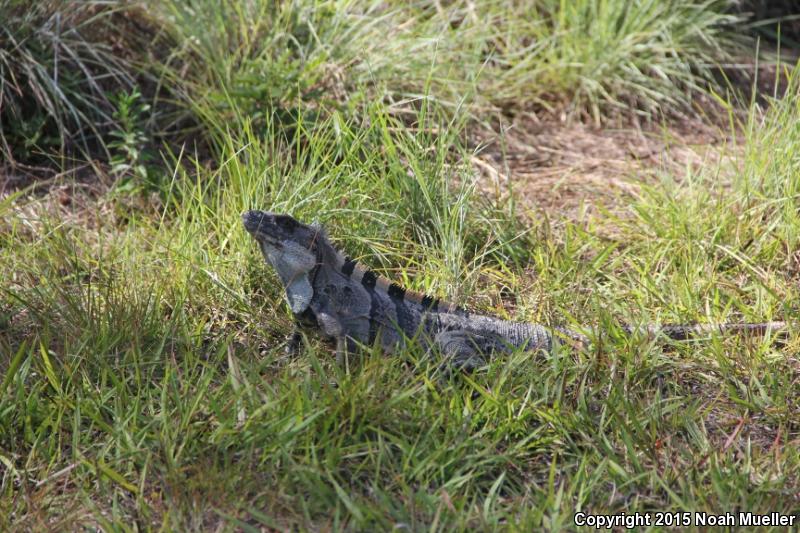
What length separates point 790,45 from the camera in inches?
291

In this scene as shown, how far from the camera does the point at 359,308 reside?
385 cm

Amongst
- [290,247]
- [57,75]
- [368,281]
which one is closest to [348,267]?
[368,281]

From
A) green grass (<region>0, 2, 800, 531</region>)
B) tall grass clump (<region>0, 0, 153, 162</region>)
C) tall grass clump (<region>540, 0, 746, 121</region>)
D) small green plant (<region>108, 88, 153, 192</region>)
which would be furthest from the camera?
tall grass clump (<region>540, 0, 746, 121</region>)

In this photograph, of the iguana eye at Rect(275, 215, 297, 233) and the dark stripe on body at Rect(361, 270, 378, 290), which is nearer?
the iguana eye at Rect(275, 215, 297, 233)

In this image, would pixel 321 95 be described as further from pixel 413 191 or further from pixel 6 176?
pixel 6 176

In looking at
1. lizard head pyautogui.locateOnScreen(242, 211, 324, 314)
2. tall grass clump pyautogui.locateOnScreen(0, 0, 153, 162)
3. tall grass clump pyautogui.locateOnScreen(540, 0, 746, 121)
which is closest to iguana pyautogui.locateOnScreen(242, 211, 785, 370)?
lizard head pyautogui.locateOnScreen(242, 211, 324, 314)

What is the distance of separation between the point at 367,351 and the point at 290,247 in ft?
1.76

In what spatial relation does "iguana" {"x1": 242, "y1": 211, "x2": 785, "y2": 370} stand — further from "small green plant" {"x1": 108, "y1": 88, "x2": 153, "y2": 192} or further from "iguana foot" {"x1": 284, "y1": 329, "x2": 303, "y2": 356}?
"small green plant" {"x1": 108, "y1": 88, "x2": 153, "y2": 192}

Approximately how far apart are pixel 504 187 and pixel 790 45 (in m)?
3.35

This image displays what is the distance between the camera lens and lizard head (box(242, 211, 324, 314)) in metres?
3.77

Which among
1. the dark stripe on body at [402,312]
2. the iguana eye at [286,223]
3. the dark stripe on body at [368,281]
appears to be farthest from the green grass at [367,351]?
the iguana eye at [286,223]

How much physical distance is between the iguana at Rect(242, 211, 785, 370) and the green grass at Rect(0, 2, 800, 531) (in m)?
0.12

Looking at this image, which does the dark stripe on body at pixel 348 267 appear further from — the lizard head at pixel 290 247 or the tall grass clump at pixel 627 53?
the tall grass clump at pixel 627 53

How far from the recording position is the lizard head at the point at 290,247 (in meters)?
3.77
